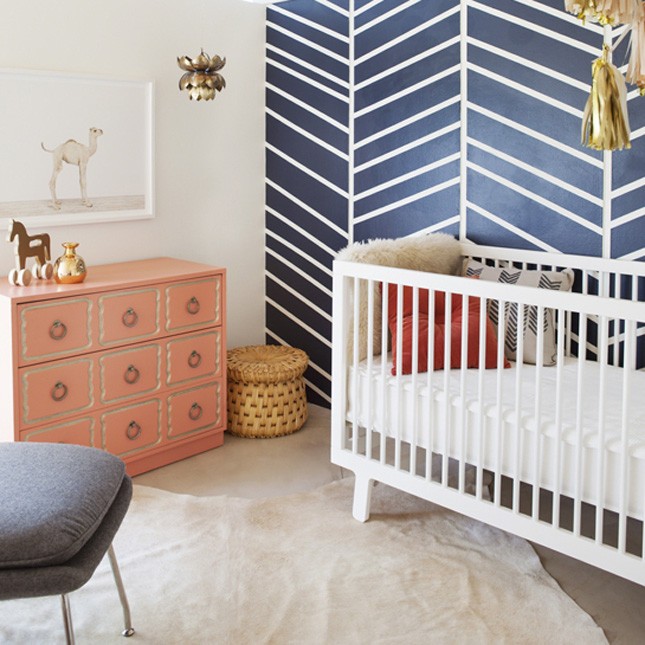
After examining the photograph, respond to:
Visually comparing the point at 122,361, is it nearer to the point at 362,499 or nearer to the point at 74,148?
the point at 74,148

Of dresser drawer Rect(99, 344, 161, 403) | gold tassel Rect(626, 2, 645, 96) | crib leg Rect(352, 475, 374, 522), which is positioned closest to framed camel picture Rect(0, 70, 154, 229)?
dresser drawer Rect(99, 344, 161, 403)

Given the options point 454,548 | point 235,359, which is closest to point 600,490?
point 454,548

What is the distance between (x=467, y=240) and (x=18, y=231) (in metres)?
1.64

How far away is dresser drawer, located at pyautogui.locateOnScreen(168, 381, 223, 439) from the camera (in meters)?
3.21

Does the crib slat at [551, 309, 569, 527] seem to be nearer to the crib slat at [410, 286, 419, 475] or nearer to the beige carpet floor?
the beige carpet floor

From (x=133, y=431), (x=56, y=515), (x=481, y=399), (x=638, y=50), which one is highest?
(x=638, y=50)

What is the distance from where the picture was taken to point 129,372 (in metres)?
3.04

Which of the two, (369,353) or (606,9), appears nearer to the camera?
(606,9)

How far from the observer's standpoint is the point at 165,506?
281 cm

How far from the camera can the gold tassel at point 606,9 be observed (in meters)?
1.64

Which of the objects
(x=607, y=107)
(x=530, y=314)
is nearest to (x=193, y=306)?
(x=530, y=314)

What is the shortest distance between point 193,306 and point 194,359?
0.68 feet

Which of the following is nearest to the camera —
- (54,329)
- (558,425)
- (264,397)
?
(558,425)

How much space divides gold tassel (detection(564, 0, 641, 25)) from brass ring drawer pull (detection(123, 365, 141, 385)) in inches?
77.6
